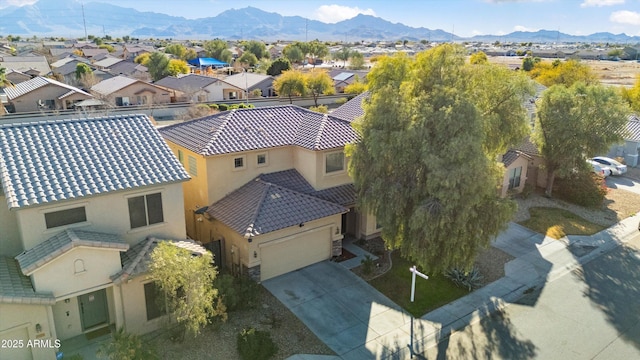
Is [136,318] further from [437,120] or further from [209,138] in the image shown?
[437,120]

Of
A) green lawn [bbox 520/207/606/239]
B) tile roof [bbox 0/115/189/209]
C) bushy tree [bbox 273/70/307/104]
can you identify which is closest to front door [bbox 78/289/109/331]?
tile roof [bbox 0/115/189/209]

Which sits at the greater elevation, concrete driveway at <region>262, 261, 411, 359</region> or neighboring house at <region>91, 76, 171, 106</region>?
neighboring house at <region>91, 76, 171, 106</region>

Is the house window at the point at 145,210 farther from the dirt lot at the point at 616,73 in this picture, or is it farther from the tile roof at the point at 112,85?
the dirt lot at the point at 616,73

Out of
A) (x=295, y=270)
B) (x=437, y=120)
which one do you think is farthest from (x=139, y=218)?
(x=437, y=120)

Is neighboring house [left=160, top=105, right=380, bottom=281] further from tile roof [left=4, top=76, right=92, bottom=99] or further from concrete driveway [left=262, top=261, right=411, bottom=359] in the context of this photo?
tile roof [left=4, top=76, right=92, bottom=99]

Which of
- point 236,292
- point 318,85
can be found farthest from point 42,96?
point 236,292

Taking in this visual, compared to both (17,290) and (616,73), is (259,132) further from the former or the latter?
(616,73)
